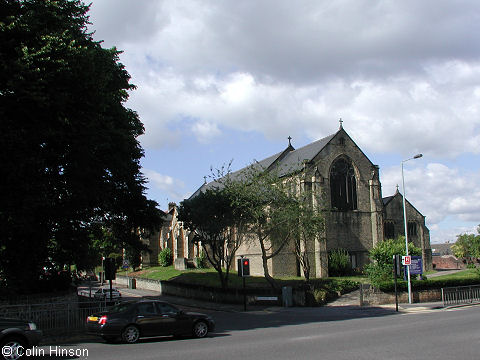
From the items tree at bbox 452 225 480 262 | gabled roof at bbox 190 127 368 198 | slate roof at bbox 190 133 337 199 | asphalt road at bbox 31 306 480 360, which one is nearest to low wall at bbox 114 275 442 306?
asphalt road at bbox 31 306 480 360

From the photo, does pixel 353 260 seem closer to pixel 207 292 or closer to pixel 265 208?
pixel 265 208

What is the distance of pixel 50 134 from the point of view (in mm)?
17984

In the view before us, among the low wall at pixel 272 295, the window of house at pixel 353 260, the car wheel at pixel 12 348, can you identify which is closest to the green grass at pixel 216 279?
the low wall at pixel 272 295

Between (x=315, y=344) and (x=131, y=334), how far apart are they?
19.8ft

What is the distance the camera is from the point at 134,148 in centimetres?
2759

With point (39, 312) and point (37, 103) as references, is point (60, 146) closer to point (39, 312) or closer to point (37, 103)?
point (37, 103)

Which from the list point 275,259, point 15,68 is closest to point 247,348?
point 15,68

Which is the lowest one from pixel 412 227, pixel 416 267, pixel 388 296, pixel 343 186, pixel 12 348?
pixel 388 296

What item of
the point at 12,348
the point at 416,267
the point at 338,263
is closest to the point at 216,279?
the point at 338,263

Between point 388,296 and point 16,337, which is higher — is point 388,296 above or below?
below

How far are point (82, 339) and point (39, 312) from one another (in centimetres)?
219

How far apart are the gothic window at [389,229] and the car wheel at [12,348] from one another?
4827 centimetres

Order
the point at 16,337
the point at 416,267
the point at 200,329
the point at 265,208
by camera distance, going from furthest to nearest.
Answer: the point at 265,208
the point at 416,267
the point at 200,329
the point at 16,337

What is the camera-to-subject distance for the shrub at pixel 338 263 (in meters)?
46.5
